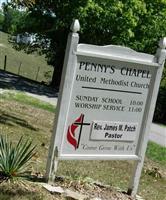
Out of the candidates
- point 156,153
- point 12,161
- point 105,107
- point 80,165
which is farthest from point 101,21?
point 12,161

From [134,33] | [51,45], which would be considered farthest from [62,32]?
[134,33]

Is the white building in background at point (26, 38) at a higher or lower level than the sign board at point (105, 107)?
lower

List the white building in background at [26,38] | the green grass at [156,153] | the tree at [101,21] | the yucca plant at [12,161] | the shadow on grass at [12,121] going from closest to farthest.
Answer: the yucca plant at [12,161] → the shadow on grass at [12,121] → the green grass at [156,153] → the tree at [101,21] → the white building in background at [26,38]

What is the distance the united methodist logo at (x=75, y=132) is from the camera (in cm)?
604

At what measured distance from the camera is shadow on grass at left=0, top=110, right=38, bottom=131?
37.3 feet

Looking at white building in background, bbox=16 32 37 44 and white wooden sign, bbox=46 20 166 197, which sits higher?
white wooden sign, bbox=46 20 166 197

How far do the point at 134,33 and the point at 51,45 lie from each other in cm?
491

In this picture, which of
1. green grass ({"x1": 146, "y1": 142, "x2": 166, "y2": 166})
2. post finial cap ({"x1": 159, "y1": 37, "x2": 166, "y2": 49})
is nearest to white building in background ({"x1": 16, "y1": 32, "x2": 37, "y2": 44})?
green grass ({"x1": 146, "y1": 142, "x2": 166, "y2": 166})

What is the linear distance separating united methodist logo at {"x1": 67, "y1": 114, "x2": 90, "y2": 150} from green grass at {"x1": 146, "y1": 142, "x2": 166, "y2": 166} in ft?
21.4

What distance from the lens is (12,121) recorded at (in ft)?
38.3

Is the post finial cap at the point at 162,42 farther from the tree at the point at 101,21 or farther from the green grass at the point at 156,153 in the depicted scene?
the tree at the point at 101,21

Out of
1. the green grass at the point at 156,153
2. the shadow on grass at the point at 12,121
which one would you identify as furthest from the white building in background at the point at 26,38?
the shadow on grass at the point at 12,121

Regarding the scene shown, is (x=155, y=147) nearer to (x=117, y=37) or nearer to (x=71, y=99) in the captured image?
(x=71, y=99)

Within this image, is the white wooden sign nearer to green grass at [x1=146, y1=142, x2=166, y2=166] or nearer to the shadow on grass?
the shadow on grass
